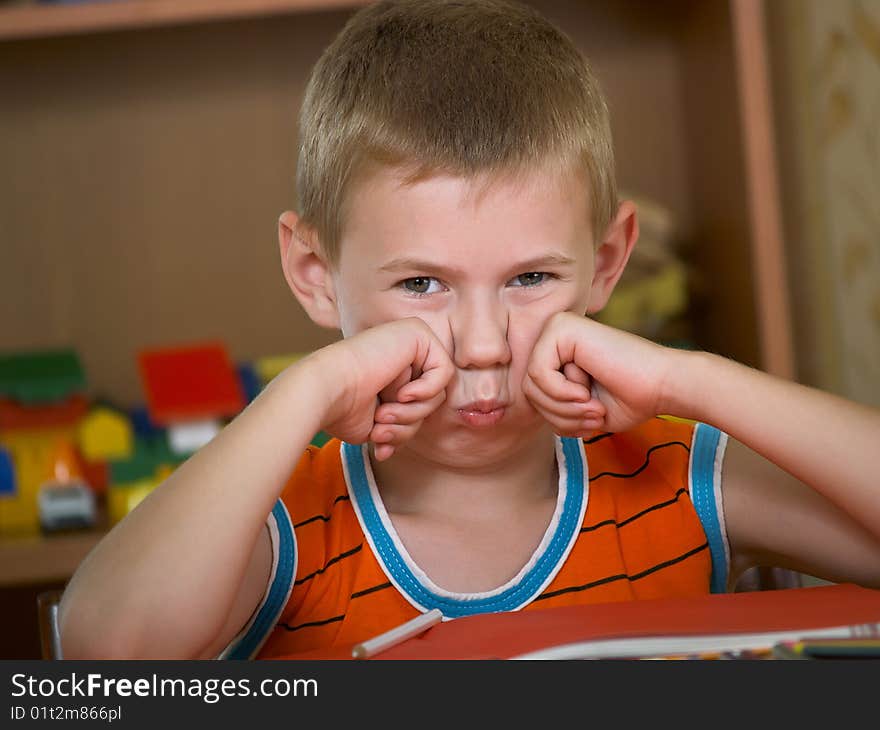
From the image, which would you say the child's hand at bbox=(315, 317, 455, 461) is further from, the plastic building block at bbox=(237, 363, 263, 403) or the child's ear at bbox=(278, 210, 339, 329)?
the plastic building block at bbox=(237, 363, 263, 403)

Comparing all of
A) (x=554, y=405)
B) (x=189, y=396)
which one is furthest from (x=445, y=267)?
(x=189, y=396)

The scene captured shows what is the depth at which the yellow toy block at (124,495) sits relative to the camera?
1550mm

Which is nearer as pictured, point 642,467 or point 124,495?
point 642,467

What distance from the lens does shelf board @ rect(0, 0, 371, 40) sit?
5.10ft

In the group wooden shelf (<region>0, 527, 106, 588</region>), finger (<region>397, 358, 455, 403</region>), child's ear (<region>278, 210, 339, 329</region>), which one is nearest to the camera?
finger (<region>397, 358, 455, 403</region>)

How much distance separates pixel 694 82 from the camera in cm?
184

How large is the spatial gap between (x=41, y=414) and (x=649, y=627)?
1.26 metres

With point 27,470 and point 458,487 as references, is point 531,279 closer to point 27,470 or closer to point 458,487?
point 458,487

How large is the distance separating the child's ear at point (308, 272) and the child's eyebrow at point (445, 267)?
4.3 inches

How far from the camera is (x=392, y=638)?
0.59 metres

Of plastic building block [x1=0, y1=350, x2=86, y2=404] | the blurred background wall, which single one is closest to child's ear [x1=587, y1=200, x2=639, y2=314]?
the blurred background wall

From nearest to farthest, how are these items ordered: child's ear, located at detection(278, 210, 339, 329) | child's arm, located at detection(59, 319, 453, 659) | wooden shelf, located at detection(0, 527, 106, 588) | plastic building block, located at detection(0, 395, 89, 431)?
child's arm, located at detection(59, 319, 453, 659)
child's ear, located at detection(278, 210, 339, 329)
wooden shelf, located at detection(0, 527, 106, 588)
plastic building block, located at detection(0, 395, 89, 431)

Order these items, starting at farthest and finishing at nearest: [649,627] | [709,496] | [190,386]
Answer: [190,386] → [709,496] → [649,627]

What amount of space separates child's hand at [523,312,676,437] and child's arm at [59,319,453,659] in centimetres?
7
